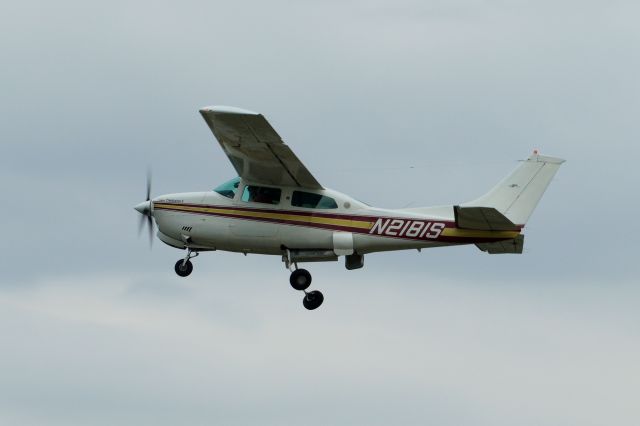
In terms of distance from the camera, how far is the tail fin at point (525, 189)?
36.9 m

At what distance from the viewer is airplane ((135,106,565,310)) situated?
1436 inches

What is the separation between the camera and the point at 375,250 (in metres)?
37.0

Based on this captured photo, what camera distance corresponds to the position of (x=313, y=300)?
122 ft

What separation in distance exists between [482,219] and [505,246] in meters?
1.45

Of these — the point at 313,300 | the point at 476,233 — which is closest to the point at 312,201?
the point at 313,300

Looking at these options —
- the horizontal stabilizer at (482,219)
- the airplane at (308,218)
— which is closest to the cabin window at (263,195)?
the airplane at (308,218)

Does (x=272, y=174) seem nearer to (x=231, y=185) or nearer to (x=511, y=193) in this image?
(x=231, y=185)

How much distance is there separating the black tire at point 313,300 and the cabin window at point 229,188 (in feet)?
8.81

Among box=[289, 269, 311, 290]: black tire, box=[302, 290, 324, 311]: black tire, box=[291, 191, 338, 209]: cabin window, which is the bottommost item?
box=[302, 290, 324, 311]: black tire

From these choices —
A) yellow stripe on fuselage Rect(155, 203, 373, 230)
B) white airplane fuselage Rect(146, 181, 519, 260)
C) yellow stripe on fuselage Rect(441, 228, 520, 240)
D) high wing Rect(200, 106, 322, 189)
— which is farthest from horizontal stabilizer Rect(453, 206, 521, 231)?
high wing Rect(200, 106, 322, 189)

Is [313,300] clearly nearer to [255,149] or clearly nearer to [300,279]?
[300,279]

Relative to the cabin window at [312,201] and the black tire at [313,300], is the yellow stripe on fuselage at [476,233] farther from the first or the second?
the black tire at [313,300]

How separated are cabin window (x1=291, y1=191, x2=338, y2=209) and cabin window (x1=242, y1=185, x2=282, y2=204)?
1.20 feet

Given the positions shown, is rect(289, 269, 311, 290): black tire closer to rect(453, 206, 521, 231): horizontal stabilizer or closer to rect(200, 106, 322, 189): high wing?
rect(200, 106, 322, 189): high wing
